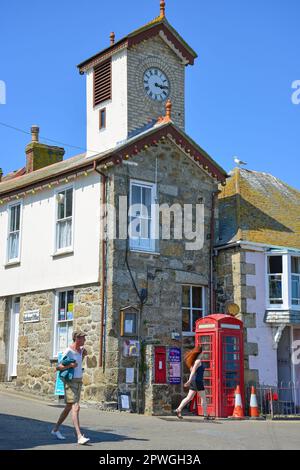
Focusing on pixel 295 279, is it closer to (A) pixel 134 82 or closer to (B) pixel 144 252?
(B) pixel 144 252

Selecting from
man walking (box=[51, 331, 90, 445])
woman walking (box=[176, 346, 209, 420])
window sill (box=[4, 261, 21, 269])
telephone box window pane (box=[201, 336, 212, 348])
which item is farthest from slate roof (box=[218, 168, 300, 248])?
man walking (box=[51, 331, 90, 445])

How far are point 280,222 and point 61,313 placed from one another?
721 cm

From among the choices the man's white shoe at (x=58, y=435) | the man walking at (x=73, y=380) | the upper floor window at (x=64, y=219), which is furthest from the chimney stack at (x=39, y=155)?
the man's white shoe at (x=58, y=435)

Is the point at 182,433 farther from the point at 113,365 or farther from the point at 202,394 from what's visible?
the point at 113,365

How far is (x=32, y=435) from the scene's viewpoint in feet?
37.7

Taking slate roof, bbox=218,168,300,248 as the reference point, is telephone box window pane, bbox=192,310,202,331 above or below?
below

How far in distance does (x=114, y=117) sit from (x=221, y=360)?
774 centimetres

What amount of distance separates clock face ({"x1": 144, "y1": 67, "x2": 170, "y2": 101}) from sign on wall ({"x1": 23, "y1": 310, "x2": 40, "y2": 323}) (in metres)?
7.16

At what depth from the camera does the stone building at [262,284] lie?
759 inches

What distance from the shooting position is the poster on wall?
1828 cm

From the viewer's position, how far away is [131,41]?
67.4ft

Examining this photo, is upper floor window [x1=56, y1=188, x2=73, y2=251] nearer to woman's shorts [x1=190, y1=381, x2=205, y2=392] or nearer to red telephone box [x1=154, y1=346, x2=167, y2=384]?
red telephone box [x1=154, y1=346, x2=167, y2=384]

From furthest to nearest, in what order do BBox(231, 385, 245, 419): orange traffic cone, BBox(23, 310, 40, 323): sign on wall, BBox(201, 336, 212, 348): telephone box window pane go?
BBox(23, 310, 40, 323): sign on wall → BBox(201, 336, 212, 348): telephone box window pane → BBox(231, 385, 245, 419): orange traffic cone
